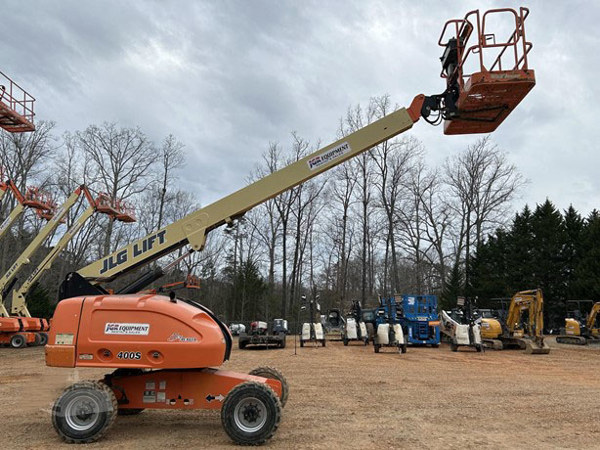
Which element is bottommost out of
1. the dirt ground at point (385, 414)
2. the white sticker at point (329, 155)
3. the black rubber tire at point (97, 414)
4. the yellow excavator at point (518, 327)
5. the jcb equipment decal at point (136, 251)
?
the dirt ground at point (385, 414)

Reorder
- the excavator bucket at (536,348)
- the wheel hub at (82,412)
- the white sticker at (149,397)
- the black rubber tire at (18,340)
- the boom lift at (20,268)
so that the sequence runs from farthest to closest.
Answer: the black rubber tire at (18,340)
the boom lift at (20,268)
the excavator bucket at (536,348)
the white sticker at (149,397)
the wheel hub at (82,412)

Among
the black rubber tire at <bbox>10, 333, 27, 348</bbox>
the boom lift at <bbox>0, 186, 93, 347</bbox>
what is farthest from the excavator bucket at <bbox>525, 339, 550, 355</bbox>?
the black rubber tire at <bbox>10, 333, 27, 348</bbox>

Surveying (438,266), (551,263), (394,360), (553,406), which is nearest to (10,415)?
(553,406)

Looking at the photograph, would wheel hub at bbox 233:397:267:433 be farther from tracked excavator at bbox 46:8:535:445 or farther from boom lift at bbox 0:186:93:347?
boom lift at bbox 0:186:93:347

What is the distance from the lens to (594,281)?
31484 millimetres

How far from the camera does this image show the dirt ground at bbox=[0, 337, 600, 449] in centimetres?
625

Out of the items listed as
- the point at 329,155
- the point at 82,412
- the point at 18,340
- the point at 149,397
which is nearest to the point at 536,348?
the point at 329,155

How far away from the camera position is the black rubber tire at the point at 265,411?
5.95m

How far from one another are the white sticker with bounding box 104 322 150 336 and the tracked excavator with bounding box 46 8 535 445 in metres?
0.01

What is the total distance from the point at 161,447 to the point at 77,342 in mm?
1686

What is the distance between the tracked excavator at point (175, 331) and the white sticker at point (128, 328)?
13 mm

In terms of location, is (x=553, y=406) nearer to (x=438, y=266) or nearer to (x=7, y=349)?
(x=7, y=349)

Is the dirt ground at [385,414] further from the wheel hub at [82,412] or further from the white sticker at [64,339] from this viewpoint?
the white sticker at [64,339]

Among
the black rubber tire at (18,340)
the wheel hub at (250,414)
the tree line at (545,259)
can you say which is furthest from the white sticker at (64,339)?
the tree line at (545,259)
